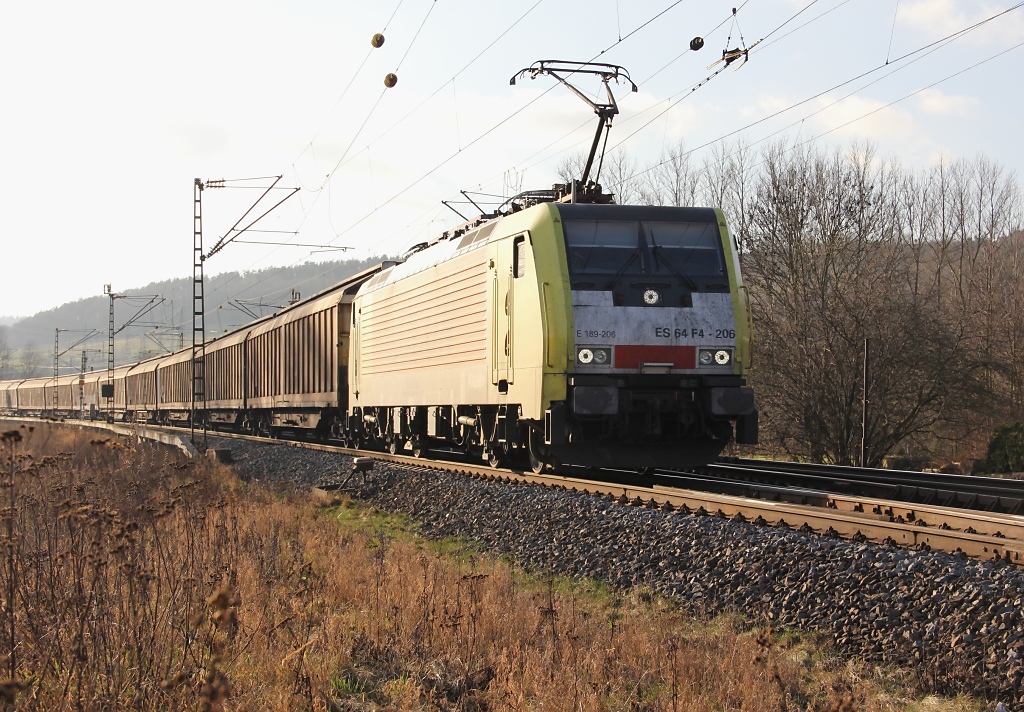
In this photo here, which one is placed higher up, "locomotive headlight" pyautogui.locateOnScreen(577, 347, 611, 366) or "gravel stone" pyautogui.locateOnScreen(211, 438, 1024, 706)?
"locomotive headlight" pyautogui.locateOnScreen(577, 347, 611, 366)

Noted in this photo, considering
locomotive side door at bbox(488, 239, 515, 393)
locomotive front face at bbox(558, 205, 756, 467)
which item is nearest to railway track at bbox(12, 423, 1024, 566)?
locomotive front face at bbox(558, 205, 756, 467)

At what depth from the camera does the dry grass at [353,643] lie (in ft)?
14.2

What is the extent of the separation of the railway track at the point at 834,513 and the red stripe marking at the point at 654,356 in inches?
55.7

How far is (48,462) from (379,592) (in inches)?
112

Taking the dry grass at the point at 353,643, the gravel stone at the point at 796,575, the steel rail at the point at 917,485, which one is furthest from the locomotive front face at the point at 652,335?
the dry grass at the point at 353,643

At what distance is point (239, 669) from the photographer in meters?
4.93

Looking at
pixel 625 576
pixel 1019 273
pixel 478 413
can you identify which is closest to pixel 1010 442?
pixel 478 413

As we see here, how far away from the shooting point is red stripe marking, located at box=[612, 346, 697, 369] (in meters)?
11.1

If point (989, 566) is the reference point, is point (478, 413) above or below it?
above

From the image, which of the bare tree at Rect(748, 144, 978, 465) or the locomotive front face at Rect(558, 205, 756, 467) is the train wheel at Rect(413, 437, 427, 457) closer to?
the locomotive front face at Rect(558, 205, 756, 467)

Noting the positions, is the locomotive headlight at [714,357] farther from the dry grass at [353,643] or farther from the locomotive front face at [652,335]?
the dry grass at [353,643]

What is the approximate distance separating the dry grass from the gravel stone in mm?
207

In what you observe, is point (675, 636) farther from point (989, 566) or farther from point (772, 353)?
point (772, 353)

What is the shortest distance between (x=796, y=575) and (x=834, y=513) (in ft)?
4.90
